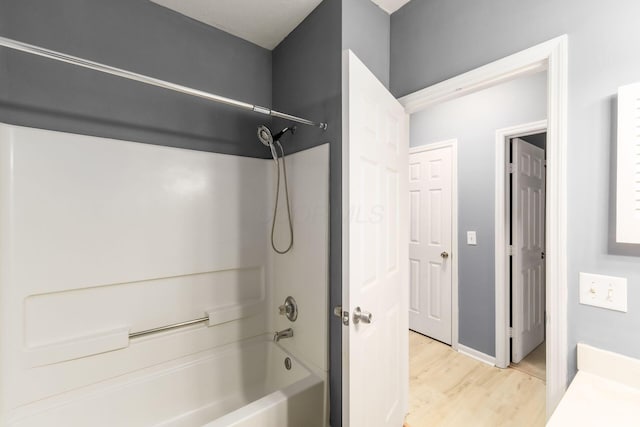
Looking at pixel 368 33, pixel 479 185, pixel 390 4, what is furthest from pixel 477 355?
pixel 390 4

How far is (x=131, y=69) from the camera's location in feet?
5.08

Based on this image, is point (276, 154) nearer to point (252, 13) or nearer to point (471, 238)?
point (252, 13)

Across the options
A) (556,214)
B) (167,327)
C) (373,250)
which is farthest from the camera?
(167,327)

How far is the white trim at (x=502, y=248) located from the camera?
2258mm

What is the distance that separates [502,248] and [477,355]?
3.25 feet

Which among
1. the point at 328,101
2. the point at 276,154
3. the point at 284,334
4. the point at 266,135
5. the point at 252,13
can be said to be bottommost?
the point at 284,334

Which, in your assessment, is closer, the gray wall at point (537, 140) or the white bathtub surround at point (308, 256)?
the white bathtub surround at point (308, 256)

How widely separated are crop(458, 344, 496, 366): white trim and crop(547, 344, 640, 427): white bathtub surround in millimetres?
1573

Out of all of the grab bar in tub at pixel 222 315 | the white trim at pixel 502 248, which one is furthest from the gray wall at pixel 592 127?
the grab bar in tub at pixel 222 315

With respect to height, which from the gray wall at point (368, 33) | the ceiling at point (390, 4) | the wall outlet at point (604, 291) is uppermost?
the ceiling at point (390, 4)

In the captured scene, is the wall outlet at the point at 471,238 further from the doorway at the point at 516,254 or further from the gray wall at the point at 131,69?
the gray wall at the point at 131,69

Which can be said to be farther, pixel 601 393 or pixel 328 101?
pixel 328 101

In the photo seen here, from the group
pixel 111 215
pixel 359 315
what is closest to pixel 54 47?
pixel 111 215

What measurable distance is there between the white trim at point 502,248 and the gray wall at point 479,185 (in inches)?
1.9
